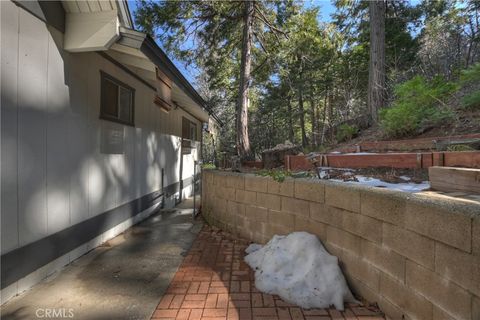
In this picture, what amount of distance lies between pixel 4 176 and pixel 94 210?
162cm

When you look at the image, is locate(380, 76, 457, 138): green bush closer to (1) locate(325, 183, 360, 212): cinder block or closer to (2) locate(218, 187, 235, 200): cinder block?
(1) locate(325, 183, 360, 212): cinder block

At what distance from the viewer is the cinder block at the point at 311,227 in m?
2.93

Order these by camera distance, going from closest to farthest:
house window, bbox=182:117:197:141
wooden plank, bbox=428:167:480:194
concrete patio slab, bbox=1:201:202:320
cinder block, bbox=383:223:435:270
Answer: cinder block, bbox=383:223:435:270
wooden plank, bbox=428:167:480:194
concrete patio slab, bbox=1:201:202:320
house window, bbox=182:117:197:141

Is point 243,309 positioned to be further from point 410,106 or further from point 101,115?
point 410,106

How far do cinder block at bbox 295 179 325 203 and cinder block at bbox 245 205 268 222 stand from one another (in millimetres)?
701

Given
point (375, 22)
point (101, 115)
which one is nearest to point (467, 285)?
point (101, 115)

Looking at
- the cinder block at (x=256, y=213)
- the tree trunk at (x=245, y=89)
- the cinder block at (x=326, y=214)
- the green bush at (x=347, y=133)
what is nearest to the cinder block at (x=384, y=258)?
the cinder block at (x=326, y=214)

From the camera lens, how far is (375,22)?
21.3 feet

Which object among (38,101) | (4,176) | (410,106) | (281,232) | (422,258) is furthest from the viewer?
(410,106)

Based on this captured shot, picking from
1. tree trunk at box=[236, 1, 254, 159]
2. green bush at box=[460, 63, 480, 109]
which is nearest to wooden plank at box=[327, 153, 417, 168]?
green bush at box=[460, 63, 480, 109]

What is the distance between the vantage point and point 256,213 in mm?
4004

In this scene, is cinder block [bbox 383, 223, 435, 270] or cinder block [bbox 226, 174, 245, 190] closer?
cinder block [bbox 383, 223, 435, 270]

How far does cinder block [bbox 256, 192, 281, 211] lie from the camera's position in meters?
3.63

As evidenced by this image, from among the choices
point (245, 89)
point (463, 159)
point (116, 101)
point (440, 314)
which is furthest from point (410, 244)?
point (245, 89)
